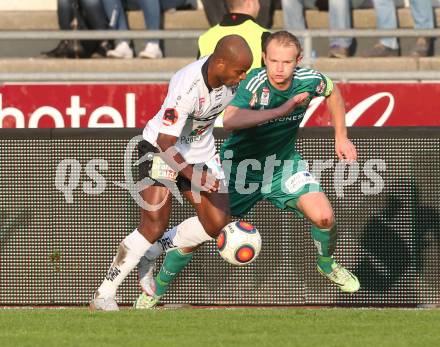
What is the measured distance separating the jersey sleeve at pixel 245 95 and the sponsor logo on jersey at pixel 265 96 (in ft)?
0.26

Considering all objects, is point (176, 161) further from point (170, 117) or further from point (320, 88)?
point (320, 88)

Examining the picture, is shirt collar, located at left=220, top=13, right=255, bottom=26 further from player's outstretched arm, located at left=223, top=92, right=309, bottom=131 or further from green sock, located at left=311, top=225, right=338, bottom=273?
green sock, located at left=311, top=225, right=338, bottom=273

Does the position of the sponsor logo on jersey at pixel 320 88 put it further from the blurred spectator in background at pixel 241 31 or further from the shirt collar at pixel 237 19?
the shirt collar at pixel 237 19

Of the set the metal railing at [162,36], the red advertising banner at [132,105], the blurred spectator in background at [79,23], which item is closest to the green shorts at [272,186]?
the red advertising banner at [132,105]

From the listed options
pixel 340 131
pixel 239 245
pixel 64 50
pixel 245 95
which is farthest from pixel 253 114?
pixel 64 50

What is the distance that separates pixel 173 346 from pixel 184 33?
5.84 meters

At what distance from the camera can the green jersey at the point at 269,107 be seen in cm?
936

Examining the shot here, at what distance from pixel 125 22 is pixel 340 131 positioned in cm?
547

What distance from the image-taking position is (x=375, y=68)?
13.7m

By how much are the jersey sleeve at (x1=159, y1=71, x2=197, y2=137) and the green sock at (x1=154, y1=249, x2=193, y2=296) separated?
119 centimetres

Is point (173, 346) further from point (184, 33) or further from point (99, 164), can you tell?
point (184, 33)

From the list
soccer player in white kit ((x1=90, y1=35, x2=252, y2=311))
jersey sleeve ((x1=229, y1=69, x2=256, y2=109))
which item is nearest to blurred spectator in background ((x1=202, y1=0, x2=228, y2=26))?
jersey sleeve ((x1=229, y1=69, x2=256, y2=109))

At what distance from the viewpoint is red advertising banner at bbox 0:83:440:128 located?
11922 mm

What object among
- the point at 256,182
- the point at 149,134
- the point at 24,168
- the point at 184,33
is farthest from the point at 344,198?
the point at 184,33
